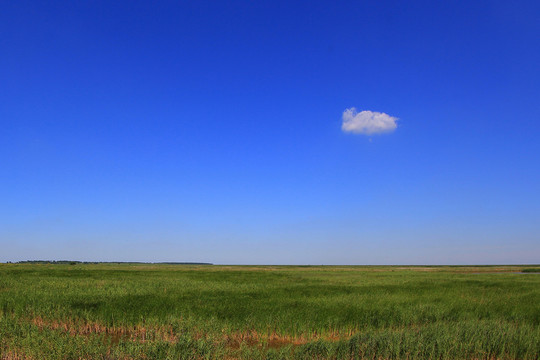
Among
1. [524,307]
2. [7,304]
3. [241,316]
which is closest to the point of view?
[241,316]

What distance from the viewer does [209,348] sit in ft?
26.9

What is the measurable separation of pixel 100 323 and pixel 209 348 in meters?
5.82

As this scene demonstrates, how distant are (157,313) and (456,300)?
47.0 ft

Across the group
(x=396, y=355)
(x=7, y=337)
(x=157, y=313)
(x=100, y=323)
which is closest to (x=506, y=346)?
(x=396, y=355)

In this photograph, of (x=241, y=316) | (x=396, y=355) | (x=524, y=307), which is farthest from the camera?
(x=524, y=307)

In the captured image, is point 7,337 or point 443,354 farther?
point 7,337

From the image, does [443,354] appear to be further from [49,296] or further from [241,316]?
[49,296]

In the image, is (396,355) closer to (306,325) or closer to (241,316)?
(306,325)

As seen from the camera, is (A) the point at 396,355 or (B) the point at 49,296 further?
(B) the point at 49,296

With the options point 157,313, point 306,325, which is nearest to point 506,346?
point 306,325

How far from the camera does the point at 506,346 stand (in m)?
9.12

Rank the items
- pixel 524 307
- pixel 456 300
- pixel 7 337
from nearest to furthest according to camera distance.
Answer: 1. pixel 7 337
2. pixel 524 307
3. pixel 456 300

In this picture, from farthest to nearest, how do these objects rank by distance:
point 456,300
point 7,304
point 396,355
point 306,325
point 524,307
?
point 456,300
point 524,307
point 7,304
point 306,325
point 396,355

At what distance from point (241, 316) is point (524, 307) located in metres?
12.9
